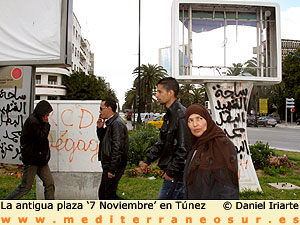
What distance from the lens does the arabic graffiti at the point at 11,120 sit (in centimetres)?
458

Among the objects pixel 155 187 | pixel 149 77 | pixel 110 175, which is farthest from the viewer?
pixel 149 77

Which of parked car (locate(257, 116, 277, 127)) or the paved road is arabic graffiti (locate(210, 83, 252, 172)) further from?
parked car (locate(257, 116, 277, 127))

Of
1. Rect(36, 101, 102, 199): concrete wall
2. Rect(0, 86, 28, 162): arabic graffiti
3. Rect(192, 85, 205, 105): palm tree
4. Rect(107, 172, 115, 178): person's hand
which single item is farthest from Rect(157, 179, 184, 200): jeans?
Rect(192, 85, 205, 105): palm tree

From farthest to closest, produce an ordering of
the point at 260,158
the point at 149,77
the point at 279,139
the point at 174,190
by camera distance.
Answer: the point at 149,77 → the point at 279,139 → the point at 260,158 → the point at 174,190

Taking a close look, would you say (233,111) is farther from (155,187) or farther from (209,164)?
Answer: (209,164)

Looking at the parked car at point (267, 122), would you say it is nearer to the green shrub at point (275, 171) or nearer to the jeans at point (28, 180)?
the green shrub at point (275, 171)

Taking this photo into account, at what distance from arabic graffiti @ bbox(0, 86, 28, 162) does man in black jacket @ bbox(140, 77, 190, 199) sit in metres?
2.75

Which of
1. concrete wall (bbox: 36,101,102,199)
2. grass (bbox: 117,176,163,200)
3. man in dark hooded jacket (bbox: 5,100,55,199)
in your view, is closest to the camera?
man in dark hooded jacket (bbox: 5,100,55,199)

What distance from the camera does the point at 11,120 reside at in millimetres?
4641

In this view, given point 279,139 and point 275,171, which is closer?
point 275,171

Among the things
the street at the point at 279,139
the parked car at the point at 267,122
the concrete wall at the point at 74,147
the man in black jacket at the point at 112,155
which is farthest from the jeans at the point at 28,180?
the parked car at the point at 267,122

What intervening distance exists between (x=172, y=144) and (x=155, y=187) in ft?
8.89

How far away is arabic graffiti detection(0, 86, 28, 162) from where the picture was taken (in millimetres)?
4578

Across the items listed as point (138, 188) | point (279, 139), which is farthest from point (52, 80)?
point (138, 188)
